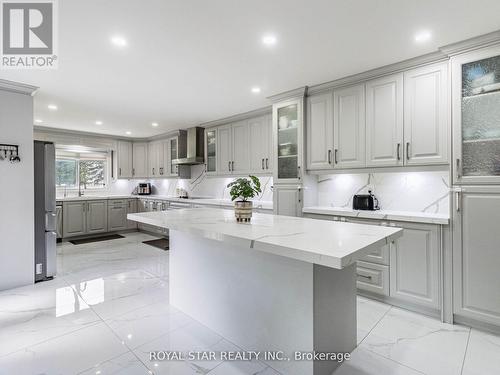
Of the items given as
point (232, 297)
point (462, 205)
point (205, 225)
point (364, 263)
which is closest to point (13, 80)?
point (205, 225)

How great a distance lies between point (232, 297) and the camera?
2.05m

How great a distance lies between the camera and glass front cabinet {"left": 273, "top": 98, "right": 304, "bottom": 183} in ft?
11.0

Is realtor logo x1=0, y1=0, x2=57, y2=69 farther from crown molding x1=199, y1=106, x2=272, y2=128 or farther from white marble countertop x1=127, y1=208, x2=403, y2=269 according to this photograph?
crown molding x1=199, y1=106, x2=272, y2=128

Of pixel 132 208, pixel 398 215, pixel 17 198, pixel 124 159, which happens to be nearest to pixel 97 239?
pixel 132 208

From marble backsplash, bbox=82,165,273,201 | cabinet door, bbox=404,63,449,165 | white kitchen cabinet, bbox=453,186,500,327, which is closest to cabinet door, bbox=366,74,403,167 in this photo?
cabinet door, bbox=404,63,449,165

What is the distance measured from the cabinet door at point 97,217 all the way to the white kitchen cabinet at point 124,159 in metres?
0.92

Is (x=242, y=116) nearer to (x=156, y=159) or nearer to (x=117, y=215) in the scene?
(x=156, y=159)

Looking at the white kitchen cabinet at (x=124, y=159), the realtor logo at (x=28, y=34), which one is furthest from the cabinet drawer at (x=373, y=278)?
the white kitchen cabinet at (x=124, y=159)

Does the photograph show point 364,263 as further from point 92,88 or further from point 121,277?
point 92,88

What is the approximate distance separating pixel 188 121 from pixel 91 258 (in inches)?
115

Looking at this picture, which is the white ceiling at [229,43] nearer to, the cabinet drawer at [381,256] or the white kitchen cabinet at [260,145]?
the white kitchen cabinet at [260,145]

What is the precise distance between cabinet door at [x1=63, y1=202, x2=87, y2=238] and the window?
3.07 ft

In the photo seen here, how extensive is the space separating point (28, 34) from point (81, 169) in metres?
4.99

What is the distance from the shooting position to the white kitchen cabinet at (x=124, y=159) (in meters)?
6.52
